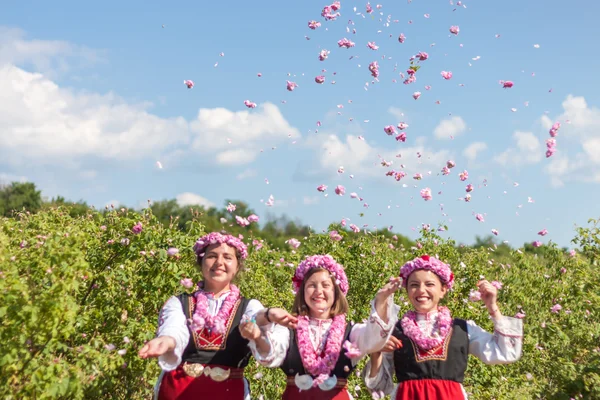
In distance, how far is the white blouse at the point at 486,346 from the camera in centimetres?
370

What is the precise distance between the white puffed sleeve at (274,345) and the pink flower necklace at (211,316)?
230mm

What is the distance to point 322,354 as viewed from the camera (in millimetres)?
3742

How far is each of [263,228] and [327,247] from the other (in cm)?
3983

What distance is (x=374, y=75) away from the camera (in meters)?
7.92

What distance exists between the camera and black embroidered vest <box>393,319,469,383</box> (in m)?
3.71

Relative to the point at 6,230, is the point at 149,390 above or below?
below

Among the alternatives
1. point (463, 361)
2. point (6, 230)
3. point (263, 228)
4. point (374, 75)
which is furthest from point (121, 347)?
point (263, 228)

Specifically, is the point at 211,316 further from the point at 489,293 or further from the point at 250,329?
the point at 489,293

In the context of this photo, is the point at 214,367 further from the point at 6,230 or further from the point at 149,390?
the point at 6,230

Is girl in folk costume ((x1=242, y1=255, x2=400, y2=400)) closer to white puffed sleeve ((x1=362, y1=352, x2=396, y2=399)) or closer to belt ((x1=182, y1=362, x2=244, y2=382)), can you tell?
white puffed sleeve ((x1=362, y1=352, x2=396, y2=399))

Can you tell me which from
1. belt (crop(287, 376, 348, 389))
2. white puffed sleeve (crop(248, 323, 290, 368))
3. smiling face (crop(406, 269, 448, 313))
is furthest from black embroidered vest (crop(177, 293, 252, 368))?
smiling face (crop(406, 269, 448, 313))

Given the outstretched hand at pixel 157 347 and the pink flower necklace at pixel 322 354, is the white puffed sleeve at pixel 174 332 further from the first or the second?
the pink flower necklace at pixel 322 354

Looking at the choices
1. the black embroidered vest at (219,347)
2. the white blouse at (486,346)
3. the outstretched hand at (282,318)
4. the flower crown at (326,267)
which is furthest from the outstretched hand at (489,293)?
the black embroidered vest at (219,347)

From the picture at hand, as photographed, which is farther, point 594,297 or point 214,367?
point 594,297
